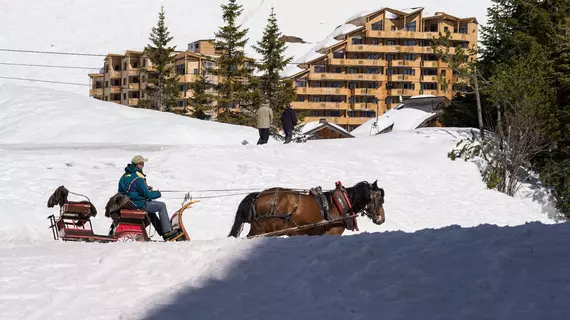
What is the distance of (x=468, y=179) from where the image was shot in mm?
29094

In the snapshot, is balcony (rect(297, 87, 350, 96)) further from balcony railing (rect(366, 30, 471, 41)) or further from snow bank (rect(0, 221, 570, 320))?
snow bank (rect(0, 221, 570, 320))

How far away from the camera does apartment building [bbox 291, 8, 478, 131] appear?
4149 inches

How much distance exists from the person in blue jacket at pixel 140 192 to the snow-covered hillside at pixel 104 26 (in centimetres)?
12522

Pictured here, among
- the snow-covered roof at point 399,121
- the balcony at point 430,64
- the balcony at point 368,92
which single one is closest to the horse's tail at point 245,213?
the snow-covered roof at point 399,121

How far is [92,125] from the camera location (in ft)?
119

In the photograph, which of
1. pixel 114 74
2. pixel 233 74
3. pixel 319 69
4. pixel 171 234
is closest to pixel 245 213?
pixel 171 234

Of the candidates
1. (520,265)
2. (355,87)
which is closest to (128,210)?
(520,265)

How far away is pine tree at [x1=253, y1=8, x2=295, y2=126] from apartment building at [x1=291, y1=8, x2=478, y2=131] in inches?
1549

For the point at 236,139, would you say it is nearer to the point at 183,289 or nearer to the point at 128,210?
the point at 128,210

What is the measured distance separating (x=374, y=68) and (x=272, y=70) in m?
47.7

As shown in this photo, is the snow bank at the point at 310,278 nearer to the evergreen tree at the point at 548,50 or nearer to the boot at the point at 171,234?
the boot at the point at 171,234

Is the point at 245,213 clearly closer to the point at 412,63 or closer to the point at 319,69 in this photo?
the point at 319,69

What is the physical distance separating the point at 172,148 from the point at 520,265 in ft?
68.0

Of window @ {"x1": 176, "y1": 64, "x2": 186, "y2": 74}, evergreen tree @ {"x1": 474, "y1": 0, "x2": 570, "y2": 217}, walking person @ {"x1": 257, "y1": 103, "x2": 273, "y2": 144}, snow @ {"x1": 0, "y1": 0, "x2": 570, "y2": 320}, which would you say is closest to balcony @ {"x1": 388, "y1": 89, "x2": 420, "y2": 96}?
window @ {"x1": 176, "y1": 64, "x2": 186, "y2": 74}
